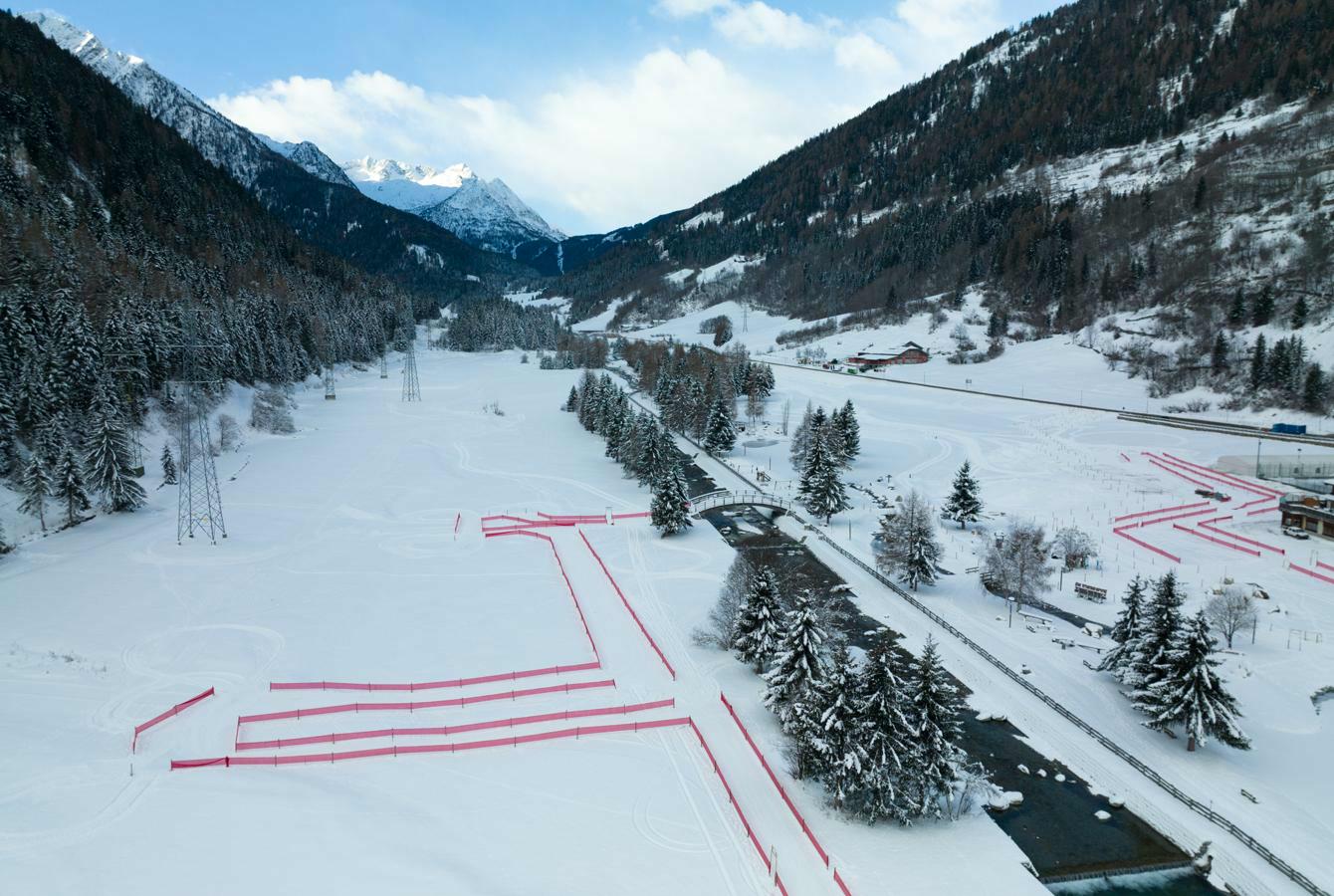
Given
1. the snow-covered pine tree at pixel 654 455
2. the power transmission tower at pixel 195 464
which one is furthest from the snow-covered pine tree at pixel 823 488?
the power transmission tower at pixel 195 464

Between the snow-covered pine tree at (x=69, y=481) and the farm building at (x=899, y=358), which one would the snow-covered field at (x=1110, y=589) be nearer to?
the farm building at (x=899, y=358)

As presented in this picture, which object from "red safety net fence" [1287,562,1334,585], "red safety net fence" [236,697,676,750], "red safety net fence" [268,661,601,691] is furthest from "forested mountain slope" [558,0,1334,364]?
"red safety net fence" [268,661,601,691]

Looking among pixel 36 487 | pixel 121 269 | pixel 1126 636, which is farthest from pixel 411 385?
pixel 1126 636

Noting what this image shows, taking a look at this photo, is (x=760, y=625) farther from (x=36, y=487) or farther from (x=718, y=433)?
(x=36, y=487)

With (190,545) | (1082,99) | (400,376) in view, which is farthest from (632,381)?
(1082,99)

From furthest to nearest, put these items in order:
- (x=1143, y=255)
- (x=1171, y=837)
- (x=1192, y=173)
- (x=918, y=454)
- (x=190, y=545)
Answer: (x=1192, y=173) → (x=1143, y=255) → (x=918, y=454) → (x=190, y=545) → (x=1171, y=837)

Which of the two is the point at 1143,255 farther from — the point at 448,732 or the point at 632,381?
the point at 448,732

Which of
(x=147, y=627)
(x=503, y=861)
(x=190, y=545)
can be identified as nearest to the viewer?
(x=503, y=861)

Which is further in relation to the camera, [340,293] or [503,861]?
[340,293]
